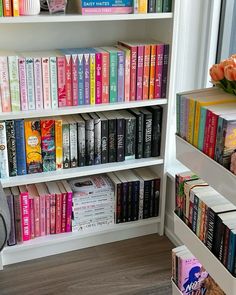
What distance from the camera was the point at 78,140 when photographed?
198 cm

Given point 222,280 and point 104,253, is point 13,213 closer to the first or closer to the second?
point 104,253

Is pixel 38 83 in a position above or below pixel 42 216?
above

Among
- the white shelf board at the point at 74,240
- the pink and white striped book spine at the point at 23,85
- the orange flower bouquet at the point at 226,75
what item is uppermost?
the orange flower bouquet at the point at 226,75

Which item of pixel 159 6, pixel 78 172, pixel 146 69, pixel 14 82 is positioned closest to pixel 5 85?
pixel 14 82

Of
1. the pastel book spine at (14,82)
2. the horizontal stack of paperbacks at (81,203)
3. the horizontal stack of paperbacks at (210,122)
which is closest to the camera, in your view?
the horizontal stack of paperbacks at (210,122)

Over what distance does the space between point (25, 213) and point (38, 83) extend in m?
0.56

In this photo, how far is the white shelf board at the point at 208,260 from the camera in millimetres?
1229

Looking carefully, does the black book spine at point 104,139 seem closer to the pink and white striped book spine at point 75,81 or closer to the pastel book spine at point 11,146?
the pink and white striped book spine at point 75,81

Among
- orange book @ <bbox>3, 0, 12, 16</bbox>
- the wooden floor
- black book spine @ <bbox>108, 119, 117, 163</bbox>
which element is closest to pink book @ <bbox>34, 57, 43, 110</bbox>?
orange book @ <bbox>3, 0, 12, 16</bbox>

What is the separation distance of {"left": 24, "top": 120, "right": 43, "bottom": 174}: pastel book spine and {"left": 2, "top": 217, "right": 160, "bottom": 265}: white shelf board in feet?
1.08

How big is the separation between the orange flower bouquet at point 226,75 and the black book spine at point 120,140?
725 millimetres

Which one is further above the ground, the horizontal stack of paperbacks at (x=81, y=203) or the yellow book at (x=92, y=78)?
the yellow book at (x=92, y=78)

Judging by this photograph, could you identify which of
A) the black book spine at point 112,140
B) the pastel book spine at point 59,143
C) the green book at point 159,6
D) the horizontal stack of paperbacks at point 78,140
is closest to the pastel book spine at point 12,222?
the horizontal stack of paperbacks at point 78,140

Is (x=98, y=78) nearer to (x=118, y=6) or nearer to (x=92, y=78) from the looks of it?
(x=92, y=78)
